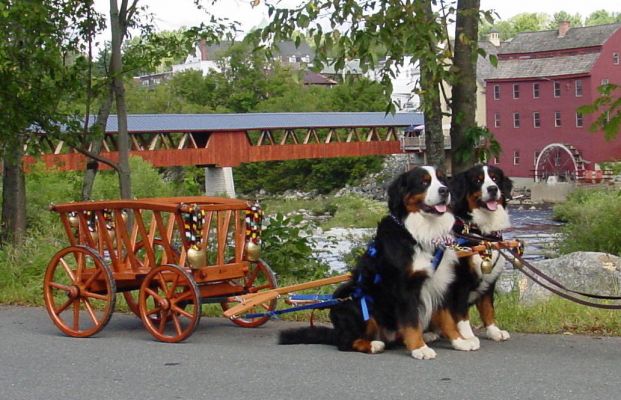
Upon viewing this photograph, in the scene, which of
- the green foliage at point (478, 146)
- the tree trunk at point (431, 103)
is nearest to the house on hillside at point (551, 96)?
the tree trunk at point (431, 103)

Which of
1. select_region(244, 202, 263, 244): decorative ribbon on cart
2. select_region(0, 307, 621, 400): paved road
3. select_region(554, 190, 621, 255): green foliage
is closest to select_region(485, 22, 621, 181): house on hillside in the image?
select_region(554, 190, 621, 255): green foliage

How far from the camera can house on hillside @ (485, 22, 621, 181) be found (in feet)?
232

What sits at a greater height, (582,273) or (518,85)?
(518,85)

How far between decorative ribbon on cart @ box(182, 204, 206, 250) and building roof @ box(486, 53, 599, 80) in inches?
2485

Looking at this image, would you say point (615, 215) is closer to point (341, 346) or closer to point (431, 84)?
point (431, 84)

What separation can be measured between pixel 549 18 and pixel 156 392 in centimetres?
15170

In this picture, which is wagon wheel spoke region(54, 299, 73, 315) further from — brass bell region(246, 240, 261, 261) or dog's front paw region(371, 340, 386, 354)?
dog's front paw region(371, 340, 386, 354)

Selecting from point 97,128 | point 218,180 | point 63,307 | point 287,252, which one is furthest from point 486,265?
point 218,180

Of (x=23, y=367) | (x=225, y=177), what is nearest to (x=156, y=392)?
(x=23, y=367)

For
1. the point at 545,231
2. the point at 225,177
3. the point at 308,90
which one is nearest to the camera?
the point at 545,231

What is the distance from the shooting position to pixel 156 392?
261 inches

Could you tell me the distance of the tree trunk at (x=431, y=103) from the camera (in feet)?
33.0

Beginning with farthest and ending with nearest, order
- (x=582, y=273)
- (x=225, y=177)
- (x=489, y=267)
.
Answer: (x=225, y=177) < (x=582, y=273) < (x=489, y=267)

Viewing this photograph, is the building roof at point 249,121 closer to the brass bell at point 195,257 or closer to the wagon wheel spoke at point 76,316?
the wagon wheel spoke at point 76,316
